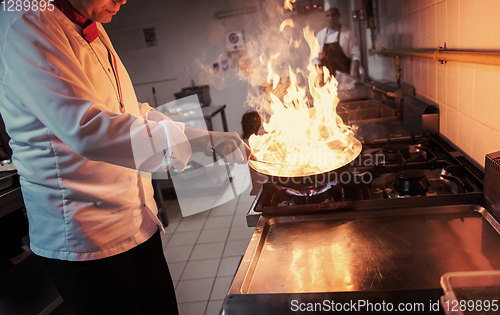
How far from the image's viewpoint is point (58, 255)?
1.15 m

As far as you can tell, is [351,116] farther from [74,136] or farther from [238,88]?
[238,88]

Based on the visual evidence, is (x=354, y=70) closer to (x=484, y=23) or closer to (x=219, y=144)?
(x=484, y=23)

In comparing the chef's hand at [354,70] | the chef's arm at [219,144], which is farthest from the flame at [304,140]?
the chef's hand at [354,70]

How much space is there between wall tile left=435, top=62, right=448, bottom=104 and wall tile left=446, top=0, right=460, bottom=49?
0.14 metres

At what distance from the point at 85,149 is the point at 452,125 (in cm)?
159

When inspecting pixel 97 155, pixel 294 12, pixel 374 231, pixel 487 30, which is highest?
pixel 294 12

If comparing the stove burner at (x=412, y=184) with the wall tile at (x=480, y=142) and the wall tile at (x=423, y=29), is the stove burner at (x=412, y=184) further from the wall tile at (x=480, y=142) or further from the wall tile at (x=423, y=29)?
the wall tile at (x=423, y=29)

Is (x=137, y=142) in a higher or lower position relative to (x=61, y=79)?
lower

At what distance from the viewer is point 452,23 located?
1.44 meters

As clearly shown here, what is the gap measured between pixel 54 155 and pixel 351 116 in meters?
1.96

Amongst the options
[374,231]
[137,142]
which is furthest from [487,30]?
[137,142]

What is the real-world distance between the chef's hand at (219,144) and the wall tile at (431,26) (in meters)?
1.25

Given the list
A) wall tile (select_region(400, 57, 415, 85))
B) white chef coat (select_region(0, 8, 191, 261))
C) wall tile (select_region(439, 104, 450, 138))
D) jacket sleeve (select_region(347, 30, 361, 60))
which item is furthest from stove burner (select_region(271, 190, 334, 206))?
jacket sleeve (select_region(347, 30, 361, 60))

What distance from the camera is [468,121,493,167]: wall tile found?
124 centimetres
